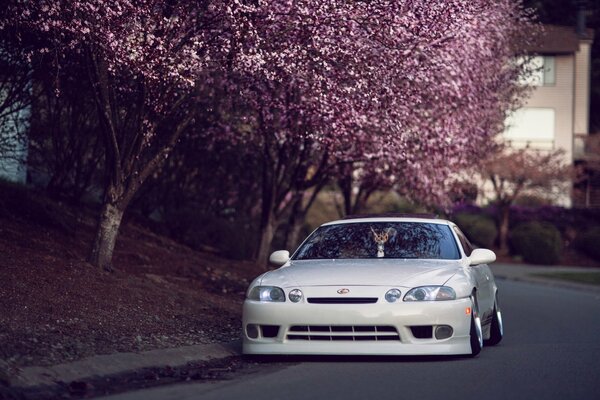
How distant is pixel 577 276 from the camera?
3388cm

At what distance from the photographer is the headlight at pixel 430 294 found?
1162cm

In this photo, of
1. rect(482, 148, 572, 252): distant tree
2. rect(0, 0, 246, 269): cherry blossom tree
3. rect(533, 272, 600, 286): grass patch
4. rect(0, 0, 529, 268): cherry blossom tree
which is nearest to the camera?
rect(0, 0, 246, 269): cherry blossom tree

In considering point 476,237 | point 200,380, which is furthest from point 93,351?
point 476,237

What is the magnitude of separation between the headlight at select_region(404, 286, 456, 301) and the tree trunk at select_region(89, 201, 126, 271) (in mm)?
6121

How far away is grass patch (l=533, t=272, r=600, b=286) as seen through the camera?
104 ft

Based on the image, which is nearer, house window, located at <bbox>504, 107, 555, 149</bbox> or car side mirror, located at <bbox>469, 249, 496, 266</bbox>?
car side mirror, located at <bbox>469, 249, 496, 266</bbox>

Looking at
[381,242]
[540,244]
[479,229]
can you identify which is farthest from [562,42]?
[381,242]

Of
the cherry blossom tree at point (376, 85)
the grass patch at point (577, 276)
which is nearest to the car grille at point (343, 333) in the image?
the cherry blossom tree at point (376, 85)

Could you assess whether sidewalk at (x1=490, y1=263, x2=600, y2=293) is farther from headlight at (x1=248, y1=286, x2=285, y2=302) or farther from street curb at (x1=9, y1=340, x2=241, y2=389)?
headlight at (x1=248, y1=286, x2=285, y2=302)

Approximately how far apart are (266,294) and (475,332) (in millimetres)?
2115

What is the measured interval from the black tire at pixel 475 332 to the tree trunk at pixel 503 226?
3568 cm

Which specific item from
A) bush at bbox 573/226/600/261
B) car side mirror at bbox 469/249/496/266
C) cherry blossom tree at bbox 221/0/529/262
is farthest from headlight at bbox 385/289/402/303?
bush at bbox 573/226/600/261

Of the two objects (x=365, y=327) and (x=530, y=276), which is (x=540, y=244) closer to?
(x=530, y=276)

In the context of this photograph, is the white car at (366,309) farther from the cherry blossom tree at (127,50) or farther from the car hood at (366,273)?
the cherry blossom tree at (127,50)
